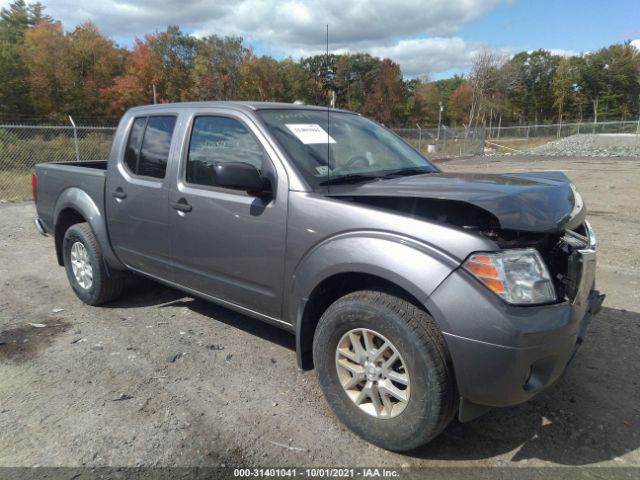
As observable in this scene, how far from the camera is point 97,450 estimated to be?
8.46 ft

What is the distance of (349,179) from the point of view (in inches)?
123

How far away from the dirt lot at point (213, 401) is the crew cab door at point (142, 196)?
0.69m

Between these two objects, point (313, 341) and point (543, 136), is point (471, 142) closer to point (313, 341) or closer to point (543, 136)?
point (543, 136)

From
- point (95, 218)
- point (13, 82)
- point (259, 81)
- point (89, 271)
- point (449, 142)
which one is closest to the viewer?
point (95, 218)

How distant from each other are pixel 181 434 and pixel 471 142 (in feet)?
97.7

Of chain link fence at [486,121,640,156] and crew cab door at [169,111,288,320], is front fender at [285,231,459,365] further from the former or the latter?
chain link fence at [486,121,640,156]

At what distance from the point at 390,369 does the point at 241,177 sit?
4.59 feet

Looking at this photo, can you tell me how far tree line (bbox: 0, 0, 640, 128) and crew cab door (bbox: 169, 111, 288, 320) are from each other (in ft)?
87.4

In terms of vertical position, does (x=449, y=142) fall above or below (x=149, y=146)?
above

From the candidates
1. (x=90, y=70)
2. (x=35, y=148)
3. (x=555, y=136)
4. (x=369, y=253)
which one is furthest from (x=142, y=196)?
(x=90, y=70)

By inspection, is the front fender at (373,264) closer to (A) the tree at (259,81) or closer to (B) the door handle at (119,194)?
(B) the door handle at (119,194)

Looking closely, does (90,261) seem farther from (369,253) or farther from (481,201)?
(481,201)

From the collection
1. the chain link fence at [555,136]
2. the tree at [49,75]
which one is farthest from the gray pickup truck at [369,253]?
the tree at [49,75]

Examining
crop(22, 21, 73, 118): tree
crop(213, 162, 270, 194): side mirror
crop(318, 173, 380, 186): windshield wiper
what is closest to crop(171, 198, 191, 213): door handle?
crop(213, 162, 270, 194): side mirror
